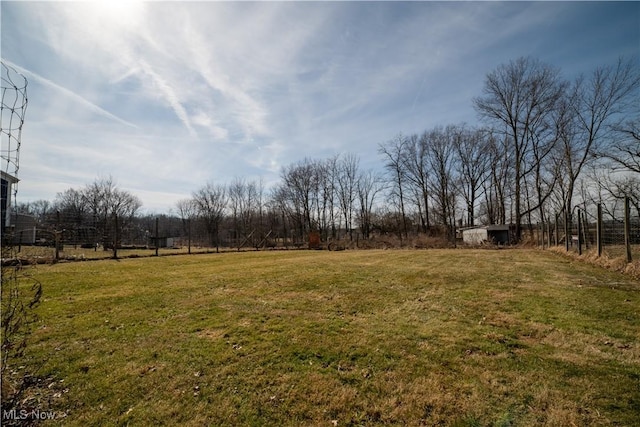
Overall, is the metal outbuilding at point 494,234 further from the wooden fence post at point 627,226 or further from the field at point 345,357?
the field at point 345,357

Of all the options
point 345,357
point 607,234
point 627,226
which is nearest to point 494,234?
point 607,234

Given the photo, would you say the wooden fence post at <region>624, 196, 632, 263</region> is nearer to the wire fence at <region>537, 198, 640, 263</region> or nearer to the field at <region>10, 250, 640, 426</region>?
the wire fence at <region>537, 198, 640, 263</region>

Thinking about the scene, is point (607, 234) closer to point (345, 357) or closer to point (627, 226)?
point (627, 226)

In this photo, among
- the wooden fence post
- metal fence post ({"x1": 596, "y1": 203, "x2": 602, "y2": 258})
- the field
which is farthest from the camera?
metal fence post ({"x1": 596, "y1": 203, "x2": 602, "y2": 258})

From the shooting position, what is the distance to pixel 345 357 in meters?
3.47

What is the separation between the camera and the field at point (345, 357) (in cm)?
252

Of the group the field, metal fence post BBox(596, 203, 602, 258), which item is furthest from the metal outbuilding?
the field

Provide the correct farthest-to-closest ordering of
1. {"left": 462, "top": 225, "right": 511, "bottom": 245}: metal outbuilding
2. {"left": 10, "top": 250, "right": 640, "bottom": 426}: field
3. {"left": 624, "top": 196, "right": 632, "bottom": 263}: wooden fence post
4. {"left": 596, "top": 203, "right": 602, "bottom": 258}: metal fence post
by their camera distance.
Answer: {"left": 462, "top": 225, "right": 511, "bottom": 245}: metal outbuilding
{"left": 596, "top": 203, "right": 602, "bottom": 258}: metal fence post
{"left": 624, "top": 196, "right": 632, "bottom": 263}: wooden fence post
{"left": 10, "top": 250, "right": 640, "bottom": 426}: field

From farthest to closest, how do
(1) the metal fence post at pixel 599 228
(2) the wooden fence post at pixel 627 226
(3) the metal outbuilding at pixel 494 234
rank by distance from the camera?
(3) the metal outbuilding at pixel 494 234 < (1) the metal fence post at pixel 599 228 < (2) the wooden fence post at pixel 627 226

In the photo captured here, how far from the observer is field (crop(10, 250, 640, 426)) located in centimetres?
252

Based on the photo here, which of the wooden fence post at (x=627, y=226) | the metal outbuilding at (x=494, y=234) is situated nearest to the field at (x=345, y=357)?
the wooden fence post at (x=627, y=226)

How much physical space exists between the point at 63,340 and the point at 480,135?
1564 inches

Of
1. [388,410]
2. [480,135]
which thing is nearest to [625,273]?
[388,410]

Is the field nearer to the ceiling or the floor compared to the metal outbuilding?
nearer to the floor
